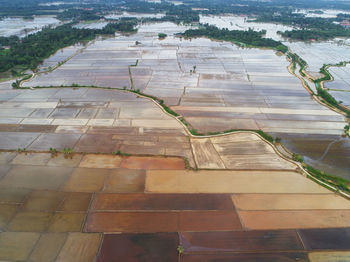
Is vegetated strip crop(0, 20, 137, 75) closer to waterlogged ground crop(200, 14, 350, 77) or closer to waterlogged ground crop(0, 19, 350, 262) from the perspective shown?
waterlogged ground crop(0, 19, 350, 262)

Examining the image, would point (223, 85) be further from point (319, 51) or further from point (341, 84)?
point (319, 51)

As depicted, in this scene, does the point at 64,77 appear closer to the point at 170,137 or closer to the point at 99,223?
the point at 170,137

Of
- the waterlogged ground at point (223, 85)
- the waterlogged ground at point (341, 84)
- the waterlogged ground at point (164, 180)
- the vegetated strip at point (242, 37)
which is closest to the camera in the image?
the waterlogged ground at point (164, 180)

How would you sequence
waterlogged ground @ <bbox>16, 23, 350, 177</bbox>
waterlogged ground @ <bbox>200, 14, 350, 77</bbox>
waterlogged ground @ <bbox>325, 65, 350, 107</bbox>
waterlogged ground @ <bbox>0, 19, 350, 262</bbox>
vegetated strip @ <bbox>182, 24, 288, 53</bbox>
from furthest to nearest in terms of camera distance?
1. vegetated strip @ <bbox>182, 24, 288, 53</bbox>
2. waterlogged ground @ <bbox>200, 14, 350, 77</bbox>
3. waterlogged ground @ <bbox>325, 65, 350, 107</bbox>
4. waterlogged ground @ <bbox>16, 23, 350, 177</bbox>
5. waterlogged ground @ <bbox>0, 19, 350, 262</bbox>

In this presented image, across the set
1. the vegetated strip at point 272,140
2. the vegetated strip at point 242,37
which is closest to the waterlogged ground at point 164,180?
the vegetated strip at point 272,140

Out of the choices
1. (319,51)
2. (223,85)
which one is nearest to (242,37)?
(319,51)

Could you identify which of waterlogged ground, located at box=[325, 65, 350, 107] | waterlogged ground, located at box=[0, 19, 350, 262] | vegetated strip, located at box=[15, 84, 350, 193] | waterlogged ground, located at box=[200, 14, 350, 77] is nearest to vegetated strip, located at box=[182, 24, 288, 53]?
waterlogged ground, located at box=[200, 14, 350, 77]

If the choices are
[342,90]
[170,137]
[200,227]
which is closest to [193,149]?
[170,137]

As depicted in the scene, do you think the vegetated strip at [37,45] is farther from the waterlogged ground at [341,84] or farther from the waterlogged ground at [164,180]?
the waterlogged ground at [341,84]
